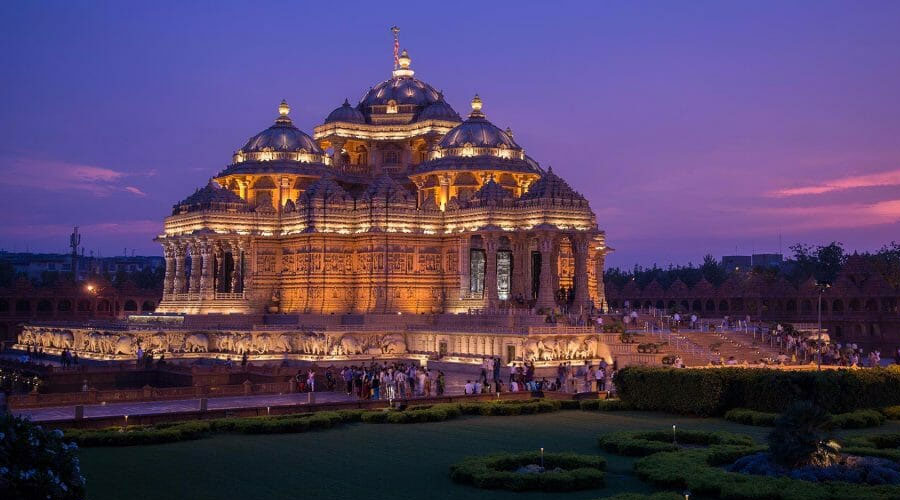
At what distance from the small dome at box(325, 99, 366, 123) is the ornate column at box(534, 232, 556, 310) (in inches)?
763

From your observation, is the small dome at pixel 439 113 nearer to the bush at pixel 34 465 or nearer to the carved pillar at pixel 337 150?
the carved pillar at pixel 337 150

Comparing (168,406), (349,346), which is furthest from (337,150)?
(168,406)

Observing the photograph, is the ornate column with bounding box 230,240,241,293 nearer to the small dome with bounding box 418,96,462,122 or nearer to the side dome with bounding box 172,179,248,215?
the side dome with bounding box 172,179,248,215

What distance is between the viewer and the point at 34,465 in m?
12.3

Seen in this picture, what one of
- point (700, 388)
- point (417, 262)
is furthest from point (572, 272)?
point (700, 388)

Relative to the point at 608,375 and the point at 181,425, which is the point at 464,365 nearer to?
the point at 608,375

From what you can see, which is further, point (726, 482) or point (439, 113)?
point (439, 113)

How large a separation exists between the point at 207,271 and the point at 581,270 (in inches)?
790

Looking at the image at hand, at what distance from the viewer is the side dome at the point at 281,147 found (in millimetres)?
63031

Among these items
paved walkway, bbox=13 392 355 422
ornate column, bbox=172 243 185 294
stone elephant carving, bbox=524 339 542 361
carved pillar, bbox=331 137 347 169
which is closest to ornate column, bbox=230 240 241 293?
ornate column, bbox=172 243 185 294

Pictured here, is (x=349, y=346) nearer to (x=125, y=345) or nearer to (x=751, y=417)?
(x=125, y=345)

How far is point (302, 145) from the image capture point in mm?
63625

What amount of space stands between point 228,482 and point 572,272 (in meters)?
38.9

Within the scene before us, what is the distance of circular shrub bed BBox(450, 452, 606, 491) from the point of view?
2005 cm
